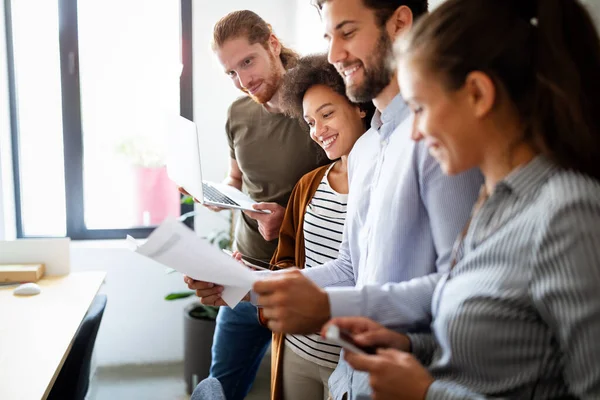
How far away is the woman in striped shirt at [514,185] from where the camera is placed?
677 millimetres

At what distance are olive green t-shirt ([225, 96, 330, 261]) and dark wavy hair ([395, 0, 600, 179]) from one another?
3.50 ft

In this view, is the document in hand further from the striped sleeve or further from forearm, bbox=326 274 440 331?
the striped sleeve

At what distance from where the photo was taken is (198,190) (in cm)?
167

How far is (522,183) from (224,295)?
682 millimetres

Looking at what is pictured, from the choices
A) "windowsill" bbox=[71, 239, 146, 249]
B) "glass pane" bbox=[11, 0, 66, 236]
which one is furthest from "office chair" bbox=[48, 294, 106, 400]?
"glass pane" bbox=[11, 0, 66, 236]

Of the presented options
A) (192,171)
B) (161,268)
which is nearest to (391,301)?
(192,171)

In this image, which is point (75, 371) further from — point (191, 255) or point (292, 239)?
point (191, 255)

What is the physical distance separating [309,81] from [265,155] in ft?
1.43

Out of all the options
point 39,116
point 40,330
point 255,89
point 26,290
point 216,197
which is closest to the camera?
point 40,330

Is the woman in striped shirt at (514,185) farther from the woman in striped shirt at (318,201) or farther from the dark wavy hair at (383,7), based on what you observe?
the woman in striped shirt at (318,201)

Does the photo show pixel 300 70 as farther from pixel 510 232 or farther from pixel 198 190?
pixel 510 232

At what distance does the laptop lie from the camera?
168 cm

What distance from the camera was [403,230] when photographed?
0.97 m

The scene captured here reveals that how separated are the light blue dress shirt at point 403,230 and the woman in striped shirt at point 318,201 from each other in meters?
0.37
